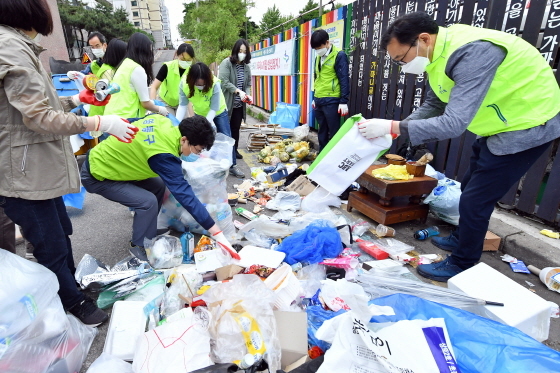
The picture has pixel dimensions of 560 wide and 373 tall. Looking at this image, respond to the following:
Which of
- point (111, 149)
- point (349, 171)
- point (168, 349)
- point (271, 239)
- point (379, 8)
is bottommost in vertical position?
point (271, 239)

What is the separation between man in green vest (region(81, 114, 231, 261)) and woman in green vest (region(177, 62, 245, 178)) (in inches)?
68.2

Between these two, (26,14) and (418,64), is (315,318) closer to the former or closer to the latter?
(418,64)

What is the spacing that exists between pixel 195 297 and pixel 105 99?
4.89ft

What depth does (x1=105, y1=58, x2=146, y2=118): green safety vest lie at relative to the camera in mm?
2898

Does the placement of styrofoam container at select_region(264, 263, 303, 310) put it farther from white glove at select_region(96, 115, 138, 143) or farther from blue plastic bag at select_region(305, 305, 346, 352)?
white glove at select_region(96, 115, 138, 143)

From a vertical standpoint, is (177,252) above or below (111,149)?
below

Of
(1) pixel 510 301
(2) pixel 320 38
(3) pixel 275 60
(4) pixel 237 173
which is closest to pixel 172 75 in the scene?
(4) pixel 237 173

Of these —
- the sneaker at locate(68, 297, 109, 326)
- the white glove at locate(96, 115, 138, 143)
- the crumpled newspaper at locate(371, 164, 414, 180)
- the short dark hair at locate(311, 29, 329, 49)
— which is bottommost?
the sneaker at locate(68, 297, 109, 326)

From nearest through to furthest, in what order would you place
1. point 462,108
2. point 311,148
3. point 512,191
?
point 462,108 < point 512,191 < point 311,148

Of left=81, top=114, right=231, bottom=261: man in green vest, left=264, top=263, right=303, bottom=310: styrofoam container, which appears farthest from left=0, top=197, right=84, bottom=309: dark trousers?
left=264, top=263, right=303, bottom=310: styrofoam container

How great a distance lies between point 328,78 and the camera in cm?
432

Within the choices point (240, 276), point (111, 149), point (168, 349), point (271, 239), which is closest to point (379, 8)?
point (271, 239)

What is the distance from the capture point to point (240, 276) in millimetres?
1790

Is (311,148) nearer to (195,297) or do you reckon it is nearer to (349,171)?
(349,171)
